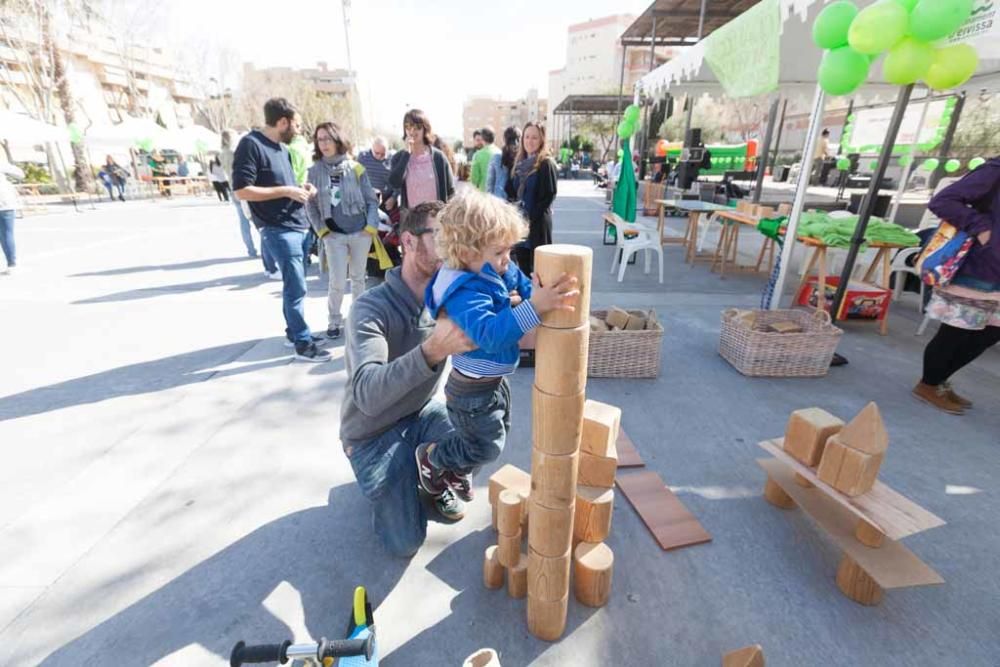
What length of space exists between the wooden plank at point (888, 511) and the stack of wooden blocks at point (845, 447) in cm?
3

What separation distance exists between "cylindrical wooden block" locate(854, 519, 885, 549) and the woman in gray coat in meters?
3.57

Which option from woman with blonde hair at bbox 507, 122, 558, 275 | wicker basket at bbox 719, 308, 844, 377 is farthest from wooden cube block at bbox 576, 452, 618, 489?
woman with blonde hair at bbox 507, 122, 558, 275

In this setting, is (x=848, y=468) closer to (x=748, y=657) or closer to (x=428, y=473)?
(x=748, y=657)

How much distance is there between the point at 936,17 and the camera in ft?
8.50

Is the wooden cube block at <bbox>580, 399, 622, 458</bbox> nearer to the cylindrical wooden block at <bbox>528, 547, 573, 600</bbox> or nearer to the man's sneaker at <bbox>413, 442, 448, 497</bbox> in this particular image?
the cylindrical wooden block at <bbox>528, 547, 573, 600</bbox>

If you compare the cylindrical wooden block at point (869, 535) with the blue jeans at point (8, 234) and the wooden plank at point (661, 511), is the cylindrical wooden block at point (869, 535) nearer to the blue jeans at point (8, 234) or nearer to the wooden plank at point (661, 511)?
the wooden plank at point (661, 511)

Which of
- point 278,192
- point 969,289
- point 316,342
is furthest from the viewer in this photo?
point 316,342

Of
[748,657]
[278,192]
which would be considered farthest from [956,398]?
[278,192]

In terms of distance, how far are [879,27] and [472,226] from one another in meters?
3.21

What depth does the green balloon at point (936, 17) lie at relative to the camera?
2.52 meters

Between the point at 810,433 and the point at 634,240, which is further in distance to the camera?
the point at 634,240

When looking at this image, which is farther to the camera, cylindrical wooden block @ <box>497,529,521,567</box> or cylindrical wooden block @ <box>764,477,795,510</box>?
cylindrical wooden block @ <box>764,477,795,510</box>

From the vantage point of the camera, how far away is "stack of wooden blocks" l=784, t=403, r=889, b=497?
5.37 feet

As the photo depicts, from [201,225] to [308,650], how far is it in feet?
38.9
